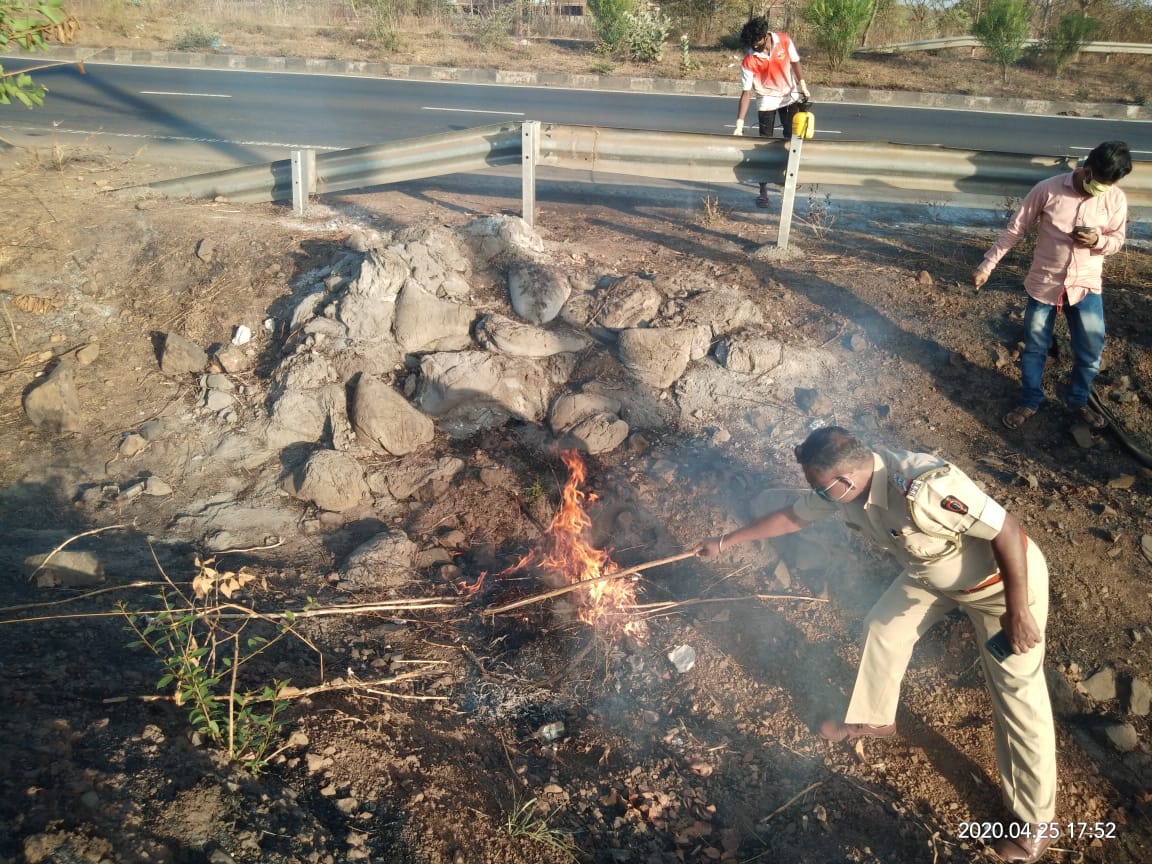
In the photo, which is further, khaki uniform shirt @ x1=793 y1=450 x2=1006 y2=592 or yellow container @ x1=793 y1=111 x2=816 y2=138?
yellow container @ x1=793 y1=111 x2=816 y2=138

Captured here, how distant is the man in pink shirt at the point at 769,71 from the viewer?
7.33m

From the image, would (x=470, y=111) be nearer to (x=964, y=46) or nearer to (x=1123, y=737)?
(x=964, y=46)

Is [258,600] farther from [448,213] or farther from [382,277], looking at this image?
[448,213]

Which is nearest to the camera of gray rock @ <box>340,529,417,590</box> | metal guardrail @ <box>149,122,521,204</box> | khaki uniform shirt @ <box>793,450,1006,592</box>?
khaki uniform shirt @ <box>793,450,1006,592</box>

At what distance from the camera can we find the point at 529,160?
670cm

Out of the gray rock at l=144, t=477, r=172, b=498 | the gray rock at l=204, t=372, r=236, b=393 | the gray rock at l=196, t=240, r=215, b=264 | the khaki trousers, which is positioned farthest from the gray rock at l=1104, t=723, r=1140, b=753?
the gray rock at l=196, t=240, r=215, b=264

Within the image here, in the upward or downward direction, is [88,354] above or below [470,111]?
below

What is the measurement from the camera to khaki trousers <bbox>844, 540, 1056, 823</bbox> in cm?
321

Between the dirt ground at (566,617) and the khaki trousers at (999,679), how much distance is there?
277 mm

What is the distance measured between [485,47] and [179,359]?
17.9m

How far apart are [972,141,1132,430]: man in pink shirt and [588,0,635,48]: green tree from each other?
1696 centimetres

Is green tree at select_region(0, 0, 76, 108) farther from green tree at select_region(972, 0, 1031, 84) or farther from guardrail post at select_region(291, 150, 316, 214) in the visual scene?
green tree at select_region(972, 0, 1031, 84)

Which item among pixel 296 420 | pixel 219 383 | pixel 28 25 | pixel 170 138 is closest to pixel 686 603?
pixel 296 420

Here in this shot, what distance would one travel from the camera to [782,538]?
4.74m
